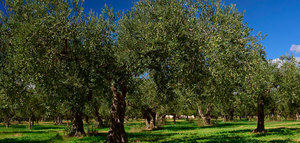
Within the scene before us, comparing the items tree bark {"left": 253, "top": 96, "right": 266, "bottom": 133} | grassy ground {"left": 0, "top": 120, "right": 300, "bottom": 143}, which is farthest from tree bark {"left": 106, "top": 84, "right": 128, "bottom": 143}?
tree bark {"left": 253, "top": 96, "right": 266, "bottom": 133}

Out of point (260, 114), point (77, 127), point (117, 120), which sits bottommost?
point (77, 127)

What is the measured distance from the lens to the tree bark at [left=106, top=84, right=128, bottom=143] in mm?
21014

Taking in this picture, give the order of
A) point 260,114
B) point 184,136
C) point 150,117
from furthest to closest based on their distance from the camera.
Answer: point 150,117 → point 260,114 → point 184,136

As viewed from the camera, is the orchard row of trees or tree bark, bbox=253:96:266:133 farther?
tree bark, bbox=253:96:266:133

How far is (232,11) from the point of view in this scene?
19234 mm

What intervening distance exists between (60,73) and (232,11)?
51.5 feet

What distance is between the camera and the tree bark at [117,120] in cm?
2101

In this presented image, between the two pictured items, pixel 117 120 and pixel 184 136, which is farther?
pixel 184 136

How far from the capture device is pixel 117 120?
21.5m

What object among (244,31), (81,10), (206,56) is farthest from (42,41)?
(244,31)

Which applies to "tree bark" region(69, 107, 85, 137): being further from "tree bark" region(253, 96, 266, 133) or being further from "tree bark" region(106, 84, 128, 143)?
"tree bark" region(253, 96, 266, 133)

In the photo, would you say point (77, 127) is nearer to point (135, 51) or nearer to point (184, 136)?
point (184, 136)

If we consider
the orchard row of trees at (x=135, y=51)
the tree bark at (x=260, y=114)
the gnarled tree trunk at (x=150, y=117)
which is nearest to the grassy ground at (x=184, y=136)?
the tree bark at (x=260, y=114)

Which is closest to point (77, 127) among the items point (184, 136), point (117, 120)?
point (117, 120)
